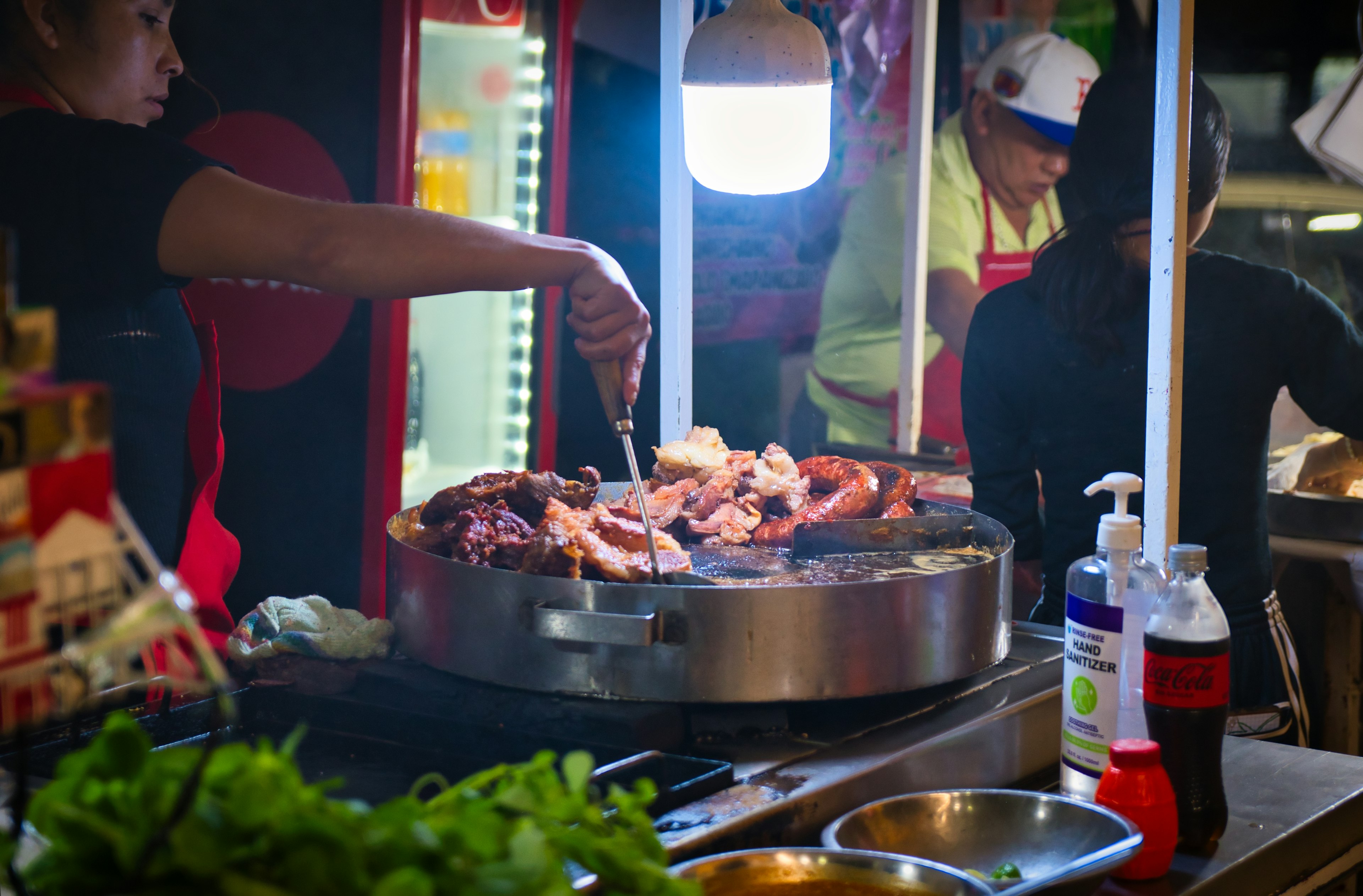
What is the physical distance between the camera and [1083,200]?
9.53 feet

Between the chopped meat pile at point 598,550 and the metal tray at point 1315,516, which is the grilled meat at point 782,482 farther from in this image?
the metal tray at point 1315,516

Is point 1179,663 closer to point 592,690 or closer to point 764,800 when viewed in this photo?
point 764,800

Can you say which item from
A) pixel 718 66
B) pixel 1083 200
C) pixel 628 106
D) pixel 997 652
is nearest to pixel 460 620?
pixel 997 652

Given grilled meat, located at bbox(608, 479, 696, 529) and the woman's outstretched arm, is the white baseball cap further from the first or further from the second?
the woman's outstretched arm

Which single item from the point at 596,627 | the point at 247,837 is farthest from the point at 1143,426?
the point at 247,837

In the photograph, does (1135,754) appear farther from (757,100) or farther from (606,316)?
(757,100)

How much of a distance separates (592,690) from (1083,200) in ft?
6.20

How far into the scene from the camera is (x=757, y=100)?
2.26 meters

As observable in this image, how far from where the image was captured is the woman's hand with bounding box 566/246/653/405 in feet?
6.54

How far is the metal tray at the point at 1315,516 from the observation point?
3633 mm

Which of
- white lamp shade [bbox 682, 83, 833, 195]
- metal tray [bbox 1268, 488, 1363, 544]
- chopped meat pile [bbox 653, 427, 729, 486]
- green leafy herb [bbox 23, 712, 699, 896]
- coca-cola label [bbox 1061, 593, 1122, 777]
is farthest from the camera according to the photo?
metal tray [bbox 1268, 488, 1363, 544]

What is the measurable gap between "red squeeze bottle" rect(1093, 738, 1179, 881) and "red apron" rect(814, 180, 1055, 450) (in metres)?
2.28

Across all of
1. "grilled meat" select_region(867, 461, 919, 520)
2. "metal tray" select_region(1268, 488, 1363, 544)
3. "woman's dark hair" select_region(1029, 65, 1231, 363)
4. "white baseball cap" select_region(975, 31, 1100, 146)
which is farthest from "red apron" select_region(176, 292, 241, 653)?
"white baseball cap" select_region(975, 31, 1100, 146)

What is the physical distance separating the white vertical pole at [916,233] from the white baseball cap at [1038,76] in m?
1.81
